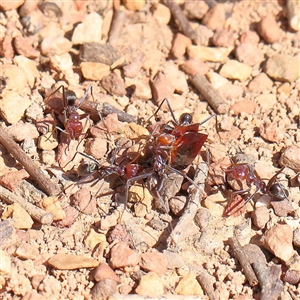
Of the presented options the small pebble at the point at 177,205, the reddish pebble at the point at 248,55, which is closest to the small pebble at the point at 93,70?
the reddish pebble at the point at 248,55

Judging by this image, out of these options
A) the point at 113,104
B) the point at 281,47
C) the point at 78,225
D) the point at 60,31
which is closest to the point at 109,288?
the point at 78,225

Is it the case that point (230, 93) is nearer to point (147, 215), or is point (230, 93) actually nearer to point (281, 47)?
point (281, 47)

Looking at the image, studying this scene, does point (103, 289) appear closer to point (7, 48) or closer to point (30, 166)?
point (30, 166)

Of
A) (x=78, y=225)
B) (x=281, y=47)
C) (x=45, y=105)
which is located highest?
(x=281, y=47)

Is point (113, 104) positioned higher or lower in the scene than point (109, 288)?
higher

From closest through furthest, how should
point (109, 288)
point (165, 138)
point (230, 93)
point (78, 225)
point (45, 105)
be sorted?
point (109, 288)
point (78, 225)
point (165, 138)
point (45, 105)
point (230, 93)

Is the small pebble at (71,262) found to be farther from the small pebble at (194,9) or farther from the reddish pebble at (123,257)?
the small pebble at (194,9)

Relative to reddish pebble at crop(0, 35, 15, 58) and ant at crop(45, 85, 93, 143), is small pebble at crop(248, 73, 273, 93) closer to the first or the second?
ant at crop(45, 85, 93, 143)

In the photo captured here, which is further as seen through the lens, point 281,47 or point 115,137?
point 281,47

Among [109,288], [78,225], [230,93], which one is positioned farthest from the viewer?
[230,93]
